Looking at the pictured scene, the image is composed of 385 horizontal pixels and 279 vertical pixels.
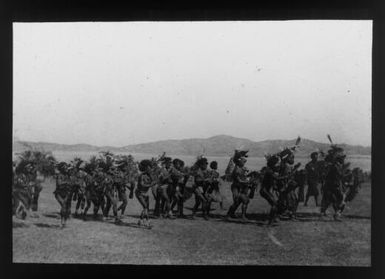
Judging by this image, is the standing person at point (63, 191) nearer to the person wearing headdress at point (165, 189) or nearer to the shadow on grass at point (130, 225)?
the shadow on grass at point (130, 225)

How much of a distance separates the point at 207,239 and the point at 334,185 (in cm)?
194

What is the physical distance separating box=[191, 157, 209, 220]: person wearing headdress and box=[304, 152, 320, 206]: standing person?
1.43 meters

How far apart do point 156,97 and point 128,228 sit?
1.91 meters

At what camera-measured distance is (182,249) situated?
22.7ft

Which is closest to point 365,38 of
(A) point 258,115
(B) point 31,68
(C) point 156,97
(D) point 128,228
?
(A) point 258,115

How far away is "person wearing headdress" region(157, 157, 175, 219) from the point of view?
7.03 meters

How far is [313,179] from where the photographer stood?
22.8 ft

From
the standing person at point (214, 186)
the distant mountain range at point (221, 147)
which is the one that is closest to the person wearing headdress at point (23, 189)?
the distant mountain range at point (221, 147)

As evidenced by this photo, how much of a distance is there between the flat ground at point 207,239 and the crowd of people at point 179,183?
12 cm

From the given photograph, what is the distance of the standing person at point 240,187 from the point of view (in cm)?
695

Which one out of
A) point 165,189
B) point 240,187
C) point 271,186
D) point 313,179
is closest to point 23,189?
point 165,189

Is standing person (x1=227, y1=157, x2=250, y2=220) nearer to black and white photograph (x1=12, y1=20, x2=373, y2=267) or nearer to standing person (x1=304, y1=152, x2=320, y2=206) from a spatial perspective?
black and white photograph (x1=12, y1=20, x2=373, y2=267)

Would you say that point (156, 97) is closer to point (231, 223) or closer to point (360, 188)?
point (231, 223)

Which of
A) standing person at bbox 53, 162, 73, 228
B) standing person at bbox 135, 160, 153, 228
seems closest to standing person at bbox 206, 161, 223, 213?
standing person at bbox 135, 160, 153, 228
